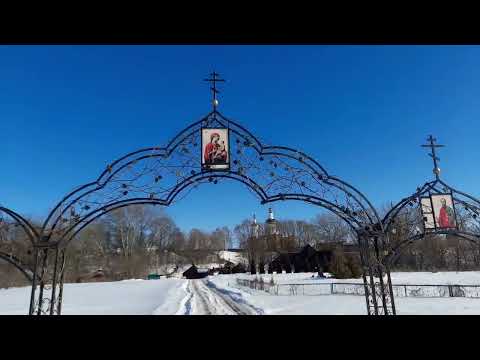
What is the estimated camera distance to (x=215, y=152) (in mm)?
5617

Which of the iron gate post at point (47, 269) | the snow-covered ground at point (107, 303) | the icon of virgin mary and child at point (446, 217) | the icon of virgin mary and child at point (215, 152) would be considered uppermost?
the icon of virgin mary and child at point (215, 152)

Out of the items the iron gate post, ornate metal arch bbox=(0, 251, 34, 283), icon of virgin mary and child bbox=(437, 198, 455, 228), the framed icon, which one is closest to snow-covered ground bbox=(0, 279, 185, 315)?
the iron gate post

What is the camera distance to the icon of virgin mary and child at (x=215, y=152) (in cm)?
557

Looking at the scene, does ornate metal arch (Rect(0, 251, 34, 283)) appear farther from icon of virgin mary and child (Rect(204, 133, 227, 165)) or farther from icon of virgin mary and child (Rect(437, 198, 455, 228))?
icon of virgin mary and child (Rect(437, 198, 455, 228))

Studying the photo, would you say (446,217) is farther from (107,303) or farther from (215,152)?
(107,303)

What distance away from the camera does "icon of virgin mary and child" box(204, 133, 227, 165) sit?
5.57 m

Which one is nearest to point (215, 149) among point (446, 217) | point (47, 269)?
point (47, 269)

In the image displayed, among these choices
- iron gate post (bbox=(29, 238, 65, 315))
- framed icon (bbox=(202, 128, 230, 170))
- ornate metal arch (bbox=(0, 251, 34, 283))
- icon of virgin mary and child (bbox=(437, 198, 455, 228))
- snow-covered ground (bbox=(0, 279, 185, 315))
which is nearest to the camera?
ornate metal arch (bbox=(0, 251, 34, 283))

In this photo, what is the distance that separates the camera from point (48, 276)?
19.0ft

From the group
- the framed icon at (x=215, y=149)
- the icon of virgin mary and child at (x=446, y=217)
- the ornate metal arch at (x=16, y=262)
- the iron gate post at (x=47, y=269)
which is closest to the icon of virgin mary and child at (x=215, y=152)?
the framed icon at (x=215, y=149)

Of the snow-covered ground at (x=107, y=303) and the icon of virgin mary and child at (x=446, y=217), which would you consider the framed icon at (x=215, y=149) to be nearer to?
the icon of virgin mary and child at (x=446, y=217)
